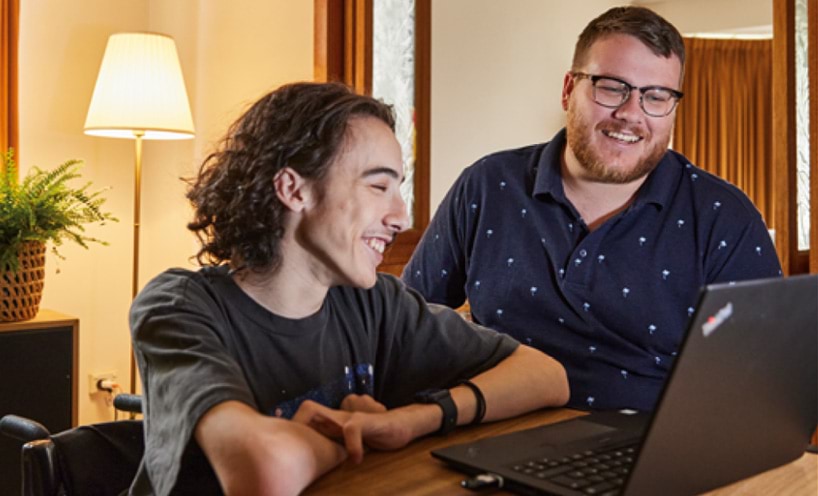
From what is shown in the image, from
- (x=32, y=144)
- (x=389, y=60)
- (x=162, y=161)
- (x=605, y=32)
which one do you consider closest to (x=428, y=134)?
(x=389, y=60)

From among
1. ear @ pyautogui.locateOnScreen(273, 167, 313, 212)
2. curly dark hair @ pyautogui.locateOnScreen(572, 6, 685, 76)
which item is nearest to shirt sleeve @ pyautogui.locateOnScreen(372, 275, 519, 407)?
ear @ pyautogui.locateOnScreen(273, 167, 313, 212)

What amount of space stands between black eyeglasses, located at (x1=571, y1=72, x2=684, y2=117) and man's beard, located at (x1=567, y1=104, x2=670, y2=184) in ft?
0.19

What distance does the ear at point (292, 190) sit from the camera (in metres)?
1.27

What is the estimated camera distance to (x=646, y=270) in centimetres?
177

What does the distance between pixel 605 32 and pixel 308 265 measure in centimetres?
91

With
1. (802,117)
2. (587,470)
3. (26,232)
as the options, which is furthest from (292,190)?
(802,117)

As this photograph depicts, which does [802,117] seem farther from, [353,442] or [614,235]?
[353,442]

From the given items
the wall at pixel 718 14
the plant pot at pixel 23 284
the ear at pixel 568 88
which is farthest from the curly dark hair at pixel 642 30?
the wall at pixel 718 14

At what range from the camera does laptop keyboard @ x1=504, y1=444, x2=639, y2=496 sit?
37.1 inches

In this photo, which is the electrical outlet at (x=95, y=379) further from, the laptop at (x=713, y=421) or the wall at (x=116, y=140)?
the laptop at (x=713, y=421)

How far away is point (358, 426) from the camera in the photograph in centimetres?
107

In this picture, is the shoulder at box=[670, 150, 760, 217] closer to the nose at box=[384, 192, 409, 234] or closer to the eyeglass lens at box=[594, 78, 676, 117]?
the eyeglass lens at box=[594, 78, 676, 117]

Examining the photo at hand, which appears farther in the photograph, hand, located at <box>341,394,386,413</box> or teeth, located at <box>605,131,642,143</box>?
teeth, located at <box>605,131,642,143</box>

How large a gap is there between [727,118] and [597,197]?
523 centimetres
